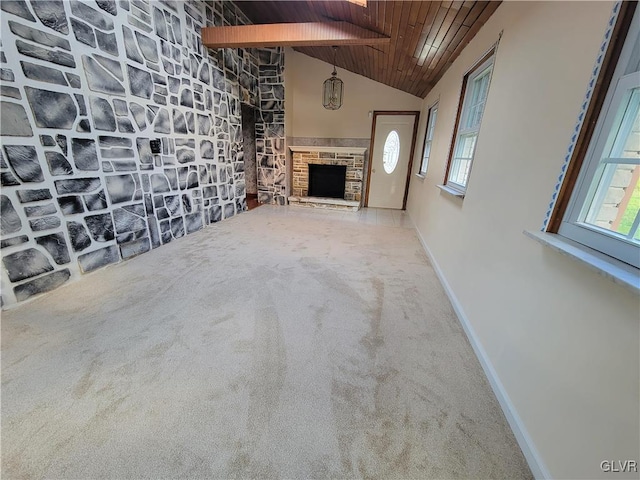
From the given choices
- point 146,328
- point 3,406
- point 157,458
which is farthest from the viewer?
point 146,328

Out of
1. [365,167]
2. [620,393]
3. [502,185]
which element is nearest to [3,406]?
[620,393]

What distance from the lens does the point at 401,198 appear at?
5.88 meters

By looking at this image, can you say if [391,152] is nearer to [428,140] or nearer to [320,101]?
[428,140]

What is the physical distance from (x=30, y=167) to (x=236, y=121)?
10.0 feet

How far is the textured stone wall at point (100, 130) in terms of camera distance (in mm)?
1832

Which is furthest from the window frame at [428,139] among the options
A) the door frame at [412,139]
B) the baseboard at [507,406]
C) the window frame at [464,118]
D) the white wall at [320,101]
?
the baseboard at [507,406]

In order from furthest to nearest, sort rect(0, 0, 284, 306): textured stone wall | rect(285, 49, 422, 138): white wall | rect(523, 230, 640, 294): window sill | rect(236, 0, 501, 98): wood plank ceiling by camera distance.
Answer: rect(285, 49, 422, 138): white wall → rect(236, 0, 501, 98): wood plank ceiling → rect(0, 0, 284, 306): textured stone wall → rect(523, 230, 640, 294): window sill

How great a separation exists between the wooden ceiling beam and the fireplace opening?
2.71 m

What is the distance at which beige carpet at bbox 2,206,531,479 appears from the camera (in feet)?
3.37

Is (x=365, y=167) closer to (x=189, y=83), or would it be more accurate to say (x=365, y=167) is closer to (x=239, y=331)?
(x=189, y=83)

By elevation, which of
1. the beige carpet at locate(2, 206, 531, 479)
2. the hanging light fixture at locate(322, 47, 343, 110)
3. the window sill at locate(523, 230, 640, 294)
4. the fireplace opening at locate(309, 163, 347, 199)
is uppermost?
the hanging light fixture at locate(322, 47, 343, 110)

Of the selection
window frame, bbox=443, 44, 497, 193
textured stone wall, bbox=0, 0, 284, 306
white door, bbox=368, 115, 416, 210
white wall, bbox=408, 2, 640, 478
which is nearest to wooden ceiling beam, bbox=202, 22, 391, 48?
textured stone wall, bbox=0, 0, 284, 306

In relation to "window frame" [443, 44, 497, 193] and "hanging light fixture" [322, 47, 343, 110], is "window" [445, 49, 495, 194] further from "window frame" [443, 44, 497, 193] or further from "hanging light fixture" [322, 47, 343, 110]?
"hanging light fixture" [322, 47, 343, 110]

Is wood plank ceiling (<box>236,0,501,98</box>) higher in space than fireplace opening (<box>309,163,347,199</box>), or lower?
higher
